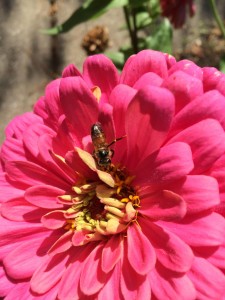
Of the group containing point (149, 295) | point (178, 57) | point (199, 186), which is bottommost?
point (178, 57)

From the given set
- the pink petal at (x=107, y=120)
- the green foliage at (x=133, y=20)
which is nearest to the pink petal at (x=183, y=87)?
the pink petal at (x=107, y=120)

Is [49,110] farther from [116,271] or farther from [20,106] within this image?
[20,106]

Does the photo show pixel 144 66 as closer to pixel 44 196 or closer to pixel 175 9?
pixel 44 196

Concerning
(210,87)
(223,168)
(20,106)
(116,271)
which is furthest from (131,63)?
(20,106)

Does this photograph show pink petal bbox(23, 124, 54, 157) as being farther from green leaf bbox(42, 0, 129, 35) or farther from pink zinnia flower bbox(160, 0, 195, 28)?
pink zinnia flower bbox(160, 0, 195, 28)

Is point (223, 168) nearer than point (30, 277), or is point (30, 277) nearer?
point (223, 168)

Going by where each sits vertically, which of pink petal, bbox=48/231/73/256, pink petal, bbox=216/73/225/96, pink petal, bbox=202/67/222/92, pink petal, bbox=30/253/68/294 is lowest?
pink petal, bbox=30/253/68/294

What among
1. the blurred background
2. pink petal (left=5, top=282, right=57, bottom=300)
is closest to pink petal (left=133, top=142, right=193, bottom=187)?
pink petal (left=5, top=282, right=57, bottom=300)

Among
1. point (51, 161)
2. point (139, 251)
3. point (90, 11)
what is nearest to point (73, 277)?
point (139, 251)
